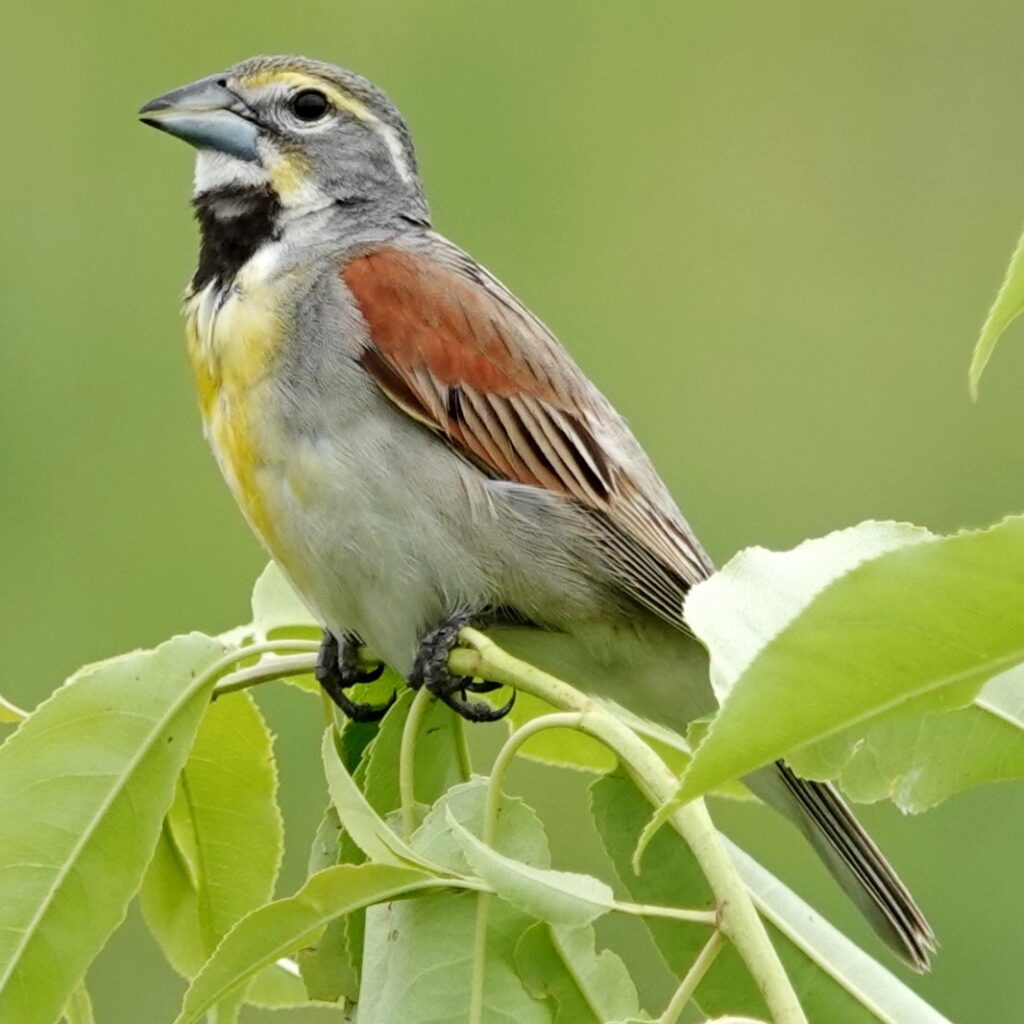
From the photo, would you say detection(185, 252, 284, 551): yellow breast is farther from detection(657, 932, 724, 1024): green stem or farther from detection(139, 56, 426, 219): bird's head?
detection(657, 932, 724, 1024): green stem

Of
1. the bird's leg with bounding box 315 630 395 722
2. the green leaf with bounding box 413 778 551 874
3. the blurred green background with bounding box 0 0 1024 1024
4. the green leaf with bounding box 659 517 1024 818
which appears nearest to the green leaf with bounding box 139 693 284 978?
the bird's leg with bounding box 315 630 395 722

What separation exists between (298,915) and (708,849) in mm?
438

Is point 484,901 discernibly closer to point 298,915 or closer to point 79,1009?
point 298,915

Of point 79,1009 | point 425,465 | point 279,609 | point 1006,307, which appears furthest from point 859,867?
point 1006,307

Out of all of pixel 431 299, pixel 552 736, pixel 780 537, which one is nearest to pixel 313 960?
pixel 552 736

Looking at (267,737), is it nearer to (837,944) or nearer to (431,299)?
(837,944)

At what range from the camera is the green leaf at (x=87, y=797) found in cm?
243

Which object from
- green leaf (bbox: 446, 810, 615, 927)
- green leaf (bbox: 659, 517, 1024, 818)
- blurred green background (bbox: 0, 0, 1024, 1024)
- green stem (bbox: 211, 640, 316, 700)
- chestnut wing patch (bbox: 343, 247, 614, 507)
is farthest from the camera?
blurred green background (bbox: 0, 0, 1024, 1024)

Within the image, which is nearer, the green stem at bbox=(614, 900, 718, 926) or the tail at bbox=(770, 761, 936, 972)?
the green stem at bbox=(614, 900, 718, 926)

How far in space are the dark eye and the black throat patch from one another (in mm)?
244

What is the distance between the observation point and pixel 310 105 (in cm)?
422

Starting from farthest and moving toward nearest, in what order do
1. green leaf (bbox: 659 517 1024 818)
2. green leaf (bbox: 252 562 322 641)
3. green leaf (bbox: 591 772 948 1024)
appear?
green leaf (bbox: 252 562 322 641) < green leaf (bbox: 591 772 948 1024) < green leaf (bbox: 659 517 1024 818)

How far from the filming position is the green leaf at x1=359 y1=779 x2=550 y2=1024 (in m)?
2.25

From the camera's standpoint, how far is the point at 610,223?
827cm
